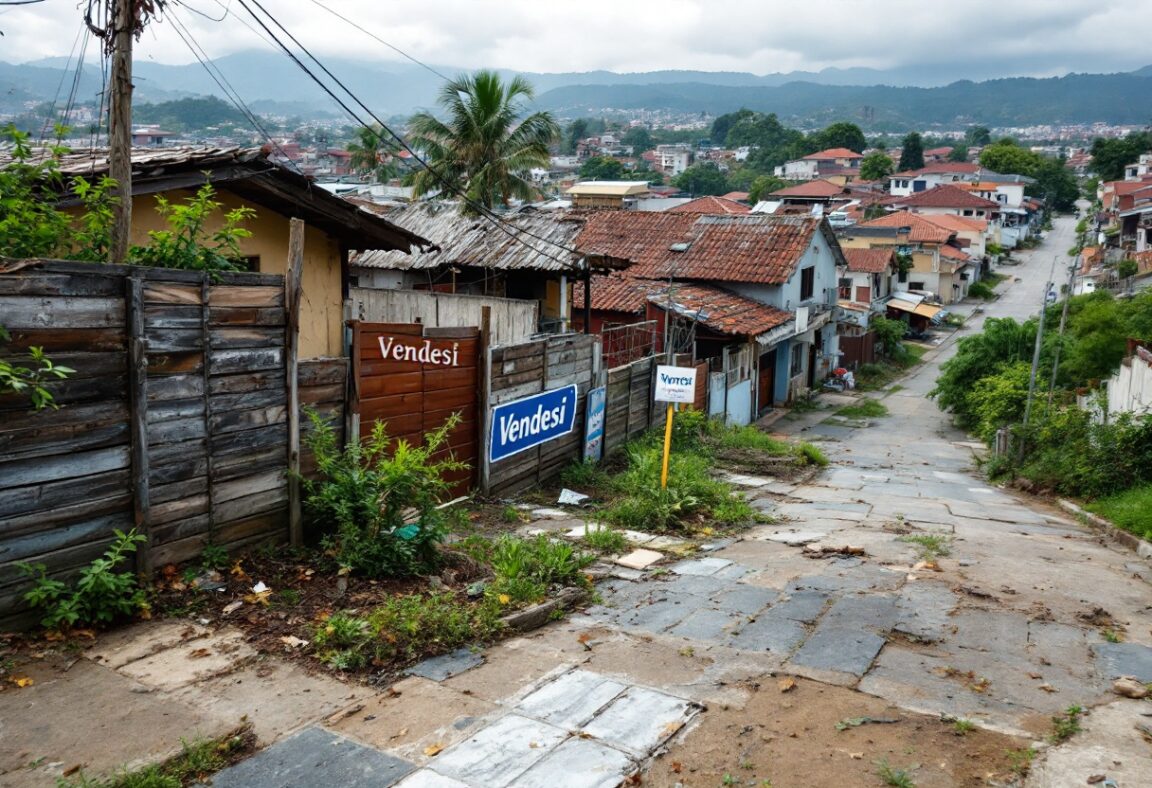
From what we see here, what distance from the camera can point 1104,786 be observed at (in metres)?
4.77

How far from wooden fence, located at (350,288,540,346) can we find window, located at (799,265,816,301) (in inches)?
679

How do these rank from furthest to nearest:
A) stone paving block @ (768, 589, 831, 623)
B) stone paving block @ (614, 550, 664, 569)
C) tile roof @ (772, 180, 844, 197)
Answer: tile roof @ (772, 180, 844, 197) < stone paving block @ (614, 550, 664, 569) < stone paving block @ (768, 589, 831, 623)

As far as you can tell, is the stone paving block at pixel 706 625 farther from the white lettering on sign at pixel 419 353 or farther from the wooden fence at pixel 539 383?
the wooden fence at pixel 539 383

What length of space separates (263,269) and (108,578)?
5.18 metres

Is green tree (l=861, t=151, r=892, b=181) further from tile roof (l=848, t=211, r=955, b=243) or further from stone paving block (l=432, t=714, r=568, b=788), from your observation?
stone paving block (l=432, t=714, r=568, b=788)

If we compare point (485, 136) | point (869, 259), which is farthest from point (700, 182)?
point (485, 136)

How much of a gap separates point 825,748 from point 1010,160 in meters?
133

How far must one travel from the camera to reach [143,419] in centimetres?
623

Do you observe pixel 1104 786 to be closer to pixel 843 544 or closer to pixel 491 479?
pixel 843 544

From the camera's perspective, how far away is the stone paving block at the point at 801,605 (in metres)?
7.52

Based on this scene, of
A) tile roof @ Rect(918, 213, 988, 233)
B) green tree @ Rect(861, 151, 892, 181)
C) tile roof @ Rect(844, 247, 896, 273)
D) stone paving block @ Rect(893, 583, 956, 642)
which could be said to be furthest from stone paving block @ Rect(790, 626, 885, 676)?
green tree @ Rect(861, 151, 892, 181)

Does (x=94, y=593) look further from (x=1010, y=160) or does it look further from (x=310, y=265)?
(x=1010, y=160)

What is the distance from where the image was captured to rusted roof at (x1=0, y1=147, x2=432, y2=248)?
8.38 m

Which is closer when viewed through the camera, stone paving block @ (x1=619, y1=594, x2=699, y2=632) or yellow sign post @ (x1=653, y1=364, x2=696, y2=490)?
stone paving block @ (x1=619, y1=594, x2=699, y2=632)
